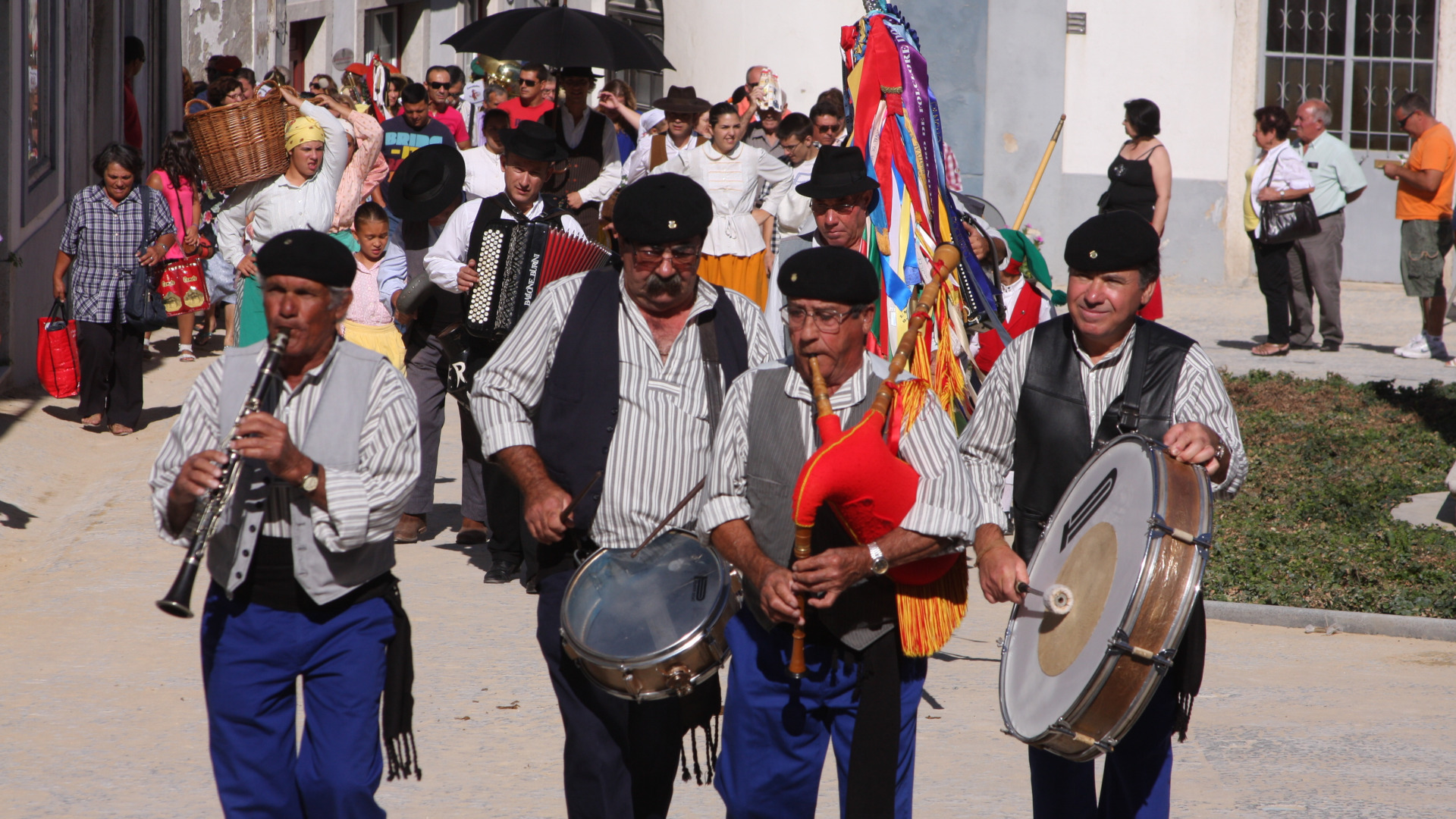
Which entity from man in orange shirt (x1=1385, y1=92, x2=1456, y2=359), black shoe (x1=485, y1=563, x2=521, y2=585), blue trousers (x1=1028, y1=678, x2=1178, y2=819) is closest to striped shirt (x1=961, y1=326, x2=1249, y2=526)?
blue trousers (x1=1028, y1=678, x2=1178, y2=819)

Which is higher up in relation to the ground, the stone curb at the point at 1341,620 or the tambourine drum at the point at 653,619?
the tambourine drum at the point at 653,619

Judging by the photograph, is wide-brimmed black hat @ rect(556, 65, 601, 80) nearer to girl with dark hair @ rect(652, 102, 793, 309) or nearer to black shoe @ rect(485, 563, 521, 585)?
girl with dark hair @ rect(652, 102, 793, 309)

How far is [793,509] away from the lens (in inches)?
153

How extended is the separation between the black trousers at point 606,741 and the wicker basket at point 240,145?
564 cm

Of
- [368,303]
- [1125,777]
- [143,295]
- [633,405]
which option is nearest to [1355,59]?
[143,295]

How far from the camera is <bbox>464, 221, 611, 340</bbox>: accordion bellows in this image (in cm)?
699

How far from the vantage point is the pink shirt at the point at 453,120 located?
16800 mm

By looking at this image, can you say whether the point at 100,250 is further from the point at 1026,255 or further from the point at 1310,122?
the point at 1310,122

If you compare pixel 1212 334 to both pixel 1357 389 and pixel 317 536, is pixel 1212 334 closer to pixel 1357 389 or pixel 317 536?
pixel 1357 389

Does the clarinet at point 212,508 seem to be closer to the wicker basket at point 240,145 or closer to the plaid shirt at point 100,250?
the wicker basket at point 240,145

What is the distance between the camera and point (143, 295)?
38.2ft

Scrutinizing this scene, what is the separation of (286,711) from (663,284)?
1475 millimetres

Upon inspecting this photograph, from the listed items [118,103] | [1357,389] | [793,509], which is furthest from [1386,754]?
[118,103]

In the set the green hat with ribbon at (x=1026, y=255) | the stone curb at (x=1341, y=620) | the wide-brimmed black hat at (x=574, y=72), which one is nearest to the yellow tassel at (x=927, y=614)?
the stone curb at (x=1341, y=620)
